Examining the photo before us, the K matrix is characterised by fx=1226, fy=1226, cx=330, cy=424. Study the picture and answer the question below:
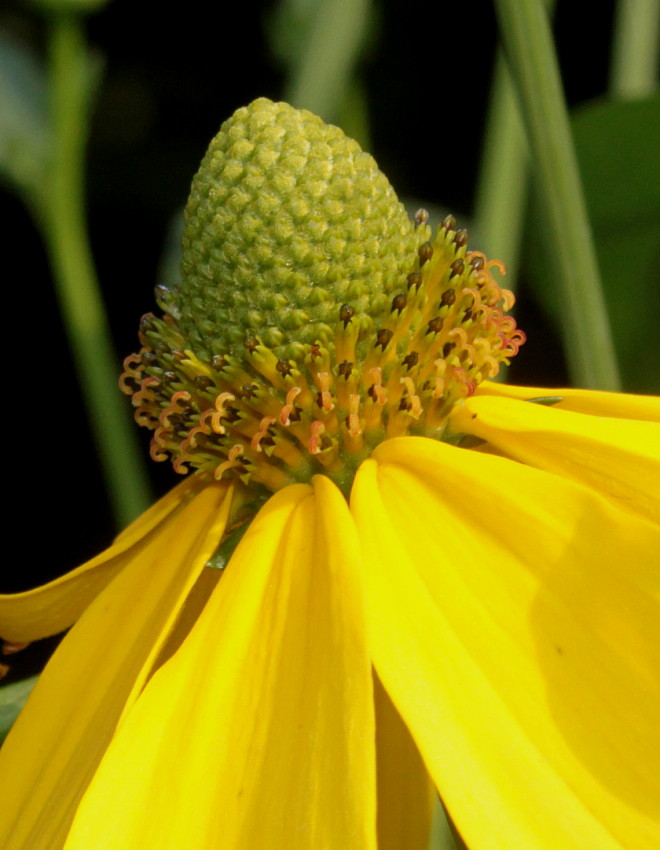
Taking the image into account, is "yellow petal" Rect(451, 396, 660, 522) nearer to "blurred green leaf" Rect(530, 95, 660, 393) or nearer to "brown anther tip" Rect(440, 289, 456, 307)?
"brown anther tip" Rect(440, 289, 456, 307)

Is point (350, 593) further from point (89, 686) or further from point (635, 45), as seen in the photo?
point (635, 45)

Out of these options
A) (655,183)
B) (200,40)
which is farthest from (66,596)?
(200,40)

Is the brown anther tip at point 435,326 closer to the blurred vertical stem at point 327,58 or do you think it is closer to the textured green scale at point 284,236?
the textured green scale at point 284,236

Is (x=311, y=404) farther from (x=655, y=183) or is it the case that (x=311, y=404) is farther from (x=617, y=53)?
(x=617, y=53)

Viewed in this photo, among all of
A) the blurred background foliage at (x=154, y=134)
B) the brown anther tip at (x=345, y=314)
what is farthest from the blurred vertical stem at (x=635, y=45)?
the brown anther tip at (x=345, y=314)

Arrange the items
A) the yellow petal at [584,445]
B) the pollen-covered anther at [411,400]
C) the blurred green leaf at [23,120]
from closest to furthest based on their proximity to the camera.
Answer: the yellow petal at [584,445] → the pollen-covered anther at [411,400] → the blurred green leaf at [23,120]

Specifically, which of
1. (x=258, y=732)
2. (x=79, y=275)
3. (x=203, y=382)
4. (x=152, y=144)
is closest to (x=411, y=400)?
(x=203, y=382)

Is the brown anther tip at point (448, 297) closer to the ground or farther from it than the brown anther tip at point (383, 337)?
farther from it
